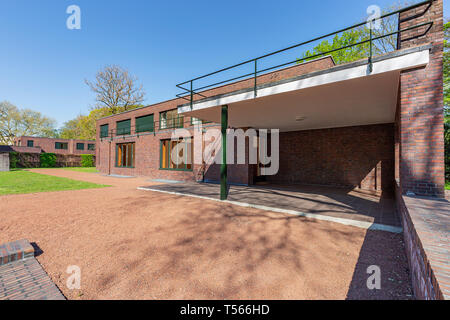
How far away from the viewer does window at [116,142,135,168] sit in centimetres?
1592

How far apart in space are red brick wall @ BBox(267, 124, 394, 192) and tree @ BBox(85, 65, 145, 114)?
74.4 ft

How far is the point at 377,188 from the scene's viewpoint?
8.23m

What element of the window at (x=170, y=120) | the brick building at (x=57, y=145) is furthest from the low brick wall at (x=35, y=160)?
the window at (x=170, y=120)

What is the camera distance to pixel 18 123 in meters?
35.9

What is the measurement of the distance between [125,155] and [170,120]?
5.76m

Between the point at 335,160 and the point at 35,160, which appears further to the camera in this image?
the point at 35,160

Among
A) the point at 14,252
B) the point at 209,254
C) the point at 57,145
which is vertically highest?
the point at 57,145

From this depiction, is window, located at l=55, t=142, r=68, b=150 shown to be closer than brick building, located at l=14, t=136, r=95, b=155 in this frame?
No

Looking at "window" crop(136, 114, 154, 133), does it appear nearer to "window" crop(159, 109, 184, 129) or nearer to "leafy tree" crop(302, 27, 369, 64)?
"window" crop(159, 109, 184, 129)

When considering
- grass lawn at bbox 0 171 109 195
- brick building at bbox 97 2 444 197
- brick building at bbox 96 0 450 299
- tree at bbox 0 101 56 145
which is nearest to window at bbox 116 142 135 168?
brick building at bbox 97 2 444 197

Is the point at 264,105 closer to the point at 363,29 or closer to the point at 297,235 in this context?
the point at 297,235

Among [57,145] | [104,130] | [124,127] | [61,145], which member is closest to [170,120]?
[124,127]

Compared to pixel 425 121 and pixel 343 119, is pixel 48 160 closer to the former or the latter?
pixel 343 119
